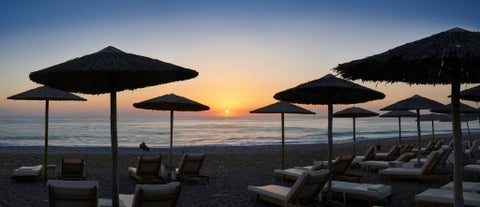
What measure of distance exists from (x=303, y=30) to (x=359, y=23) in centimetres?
213

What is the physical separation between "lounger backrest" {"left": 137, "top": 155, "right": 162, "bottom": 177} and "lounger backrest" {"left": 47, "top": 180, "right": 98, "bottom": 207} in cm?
435

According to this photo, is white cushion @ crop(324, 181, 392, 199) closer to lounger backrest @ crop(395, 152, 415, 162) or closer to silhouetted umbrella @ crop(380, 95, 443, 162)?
silhouetted umbrella @ crop(380, 95, 443, 162)

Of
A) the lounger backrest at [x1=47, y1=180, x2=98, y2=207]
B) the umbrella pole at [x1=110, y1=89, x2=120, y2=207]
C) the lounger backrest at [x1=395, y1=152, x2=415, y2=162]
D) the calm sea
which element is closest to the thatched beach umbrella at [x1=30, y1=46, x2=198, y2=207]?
the umbrella pole at [x1=110, y1=89, x2=120, y2=207]

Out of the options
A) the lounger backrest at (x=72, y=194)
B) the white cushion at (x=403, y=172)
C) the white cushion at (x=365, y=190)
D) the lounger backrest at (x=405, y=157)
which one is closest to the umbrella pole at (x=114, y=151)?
the lounger backrest at (x=72, y=194)

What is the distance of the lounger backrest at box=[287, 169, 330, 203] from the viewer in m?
5.80

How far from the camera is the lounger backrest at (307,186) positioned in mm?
5805

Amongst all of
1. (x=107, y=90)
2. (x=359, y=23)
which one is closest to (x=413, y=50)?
(x=107, y=90)

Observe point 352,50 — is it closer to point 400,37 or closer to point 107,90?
point 400,37

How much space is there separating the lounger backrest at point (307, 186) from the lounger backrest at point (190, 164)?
12.3ft

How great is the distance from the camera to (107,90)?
6.21 m

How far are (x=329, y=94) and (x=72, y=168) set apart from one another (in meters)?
5.97

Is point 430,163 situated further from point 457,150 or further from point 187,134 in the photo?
point 187,134

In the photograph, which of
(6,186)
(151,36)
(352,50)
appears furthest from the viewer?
(151,36)

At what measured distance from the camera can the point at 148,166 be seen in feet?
29.4
